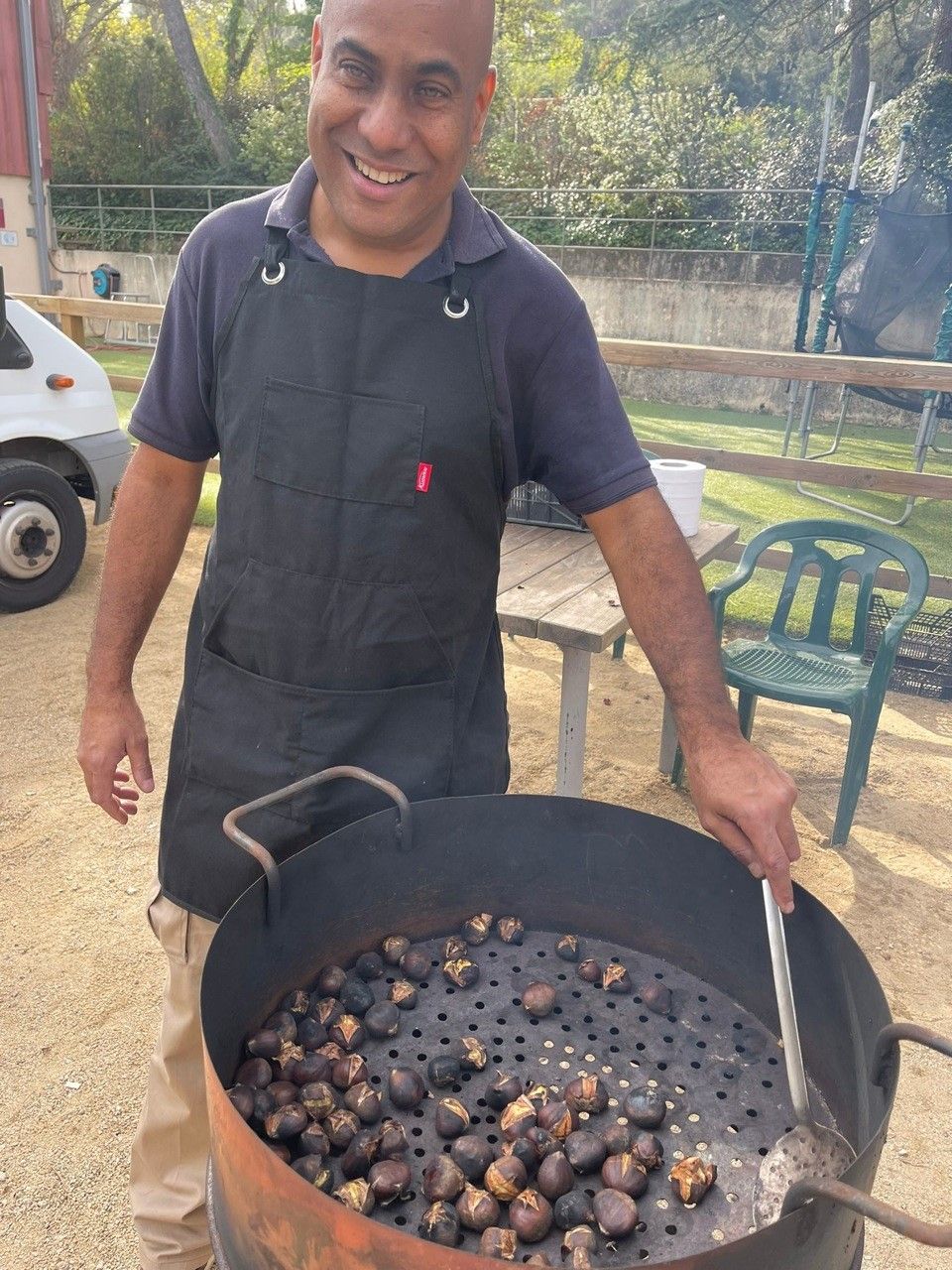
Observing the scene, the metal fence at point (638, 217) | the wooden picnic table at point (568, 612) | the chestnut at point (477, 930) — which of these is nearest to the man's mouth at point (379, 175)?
the chestnut at point (477, 930)

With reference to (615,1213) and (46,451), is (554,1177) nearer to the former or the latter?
(615,1213)

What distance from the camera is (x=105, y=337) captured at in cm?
1798

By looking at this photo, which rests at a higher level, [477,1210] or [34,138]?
[34,138]

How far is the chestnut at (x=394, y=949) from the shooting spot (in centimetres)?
154

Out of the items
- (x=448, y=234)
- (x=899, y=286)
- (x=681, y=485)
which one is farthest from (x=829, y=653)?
(x=899, y=286)

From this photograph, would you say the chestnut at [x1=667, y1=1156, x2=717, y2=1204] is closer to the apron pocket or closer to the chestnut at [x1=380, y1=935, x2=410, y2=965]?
the chestnut at [x1=380, y1=935, x2=410, y2=965]

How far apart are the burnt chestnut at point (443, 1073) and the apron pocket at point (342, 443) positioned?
2.60ft

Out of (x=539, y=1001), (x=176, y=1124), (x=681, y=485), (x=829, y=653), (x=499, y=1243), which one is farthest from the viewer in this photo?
(x=829, y=653)

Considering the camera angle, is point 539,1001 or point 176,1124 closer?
point 539,1001

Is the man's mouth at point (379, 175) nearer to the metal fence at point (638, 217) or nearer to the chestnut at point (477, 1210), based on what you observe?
the chestnut at point (477, 1210)

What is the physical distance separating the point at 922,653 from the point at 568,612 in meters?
2.66

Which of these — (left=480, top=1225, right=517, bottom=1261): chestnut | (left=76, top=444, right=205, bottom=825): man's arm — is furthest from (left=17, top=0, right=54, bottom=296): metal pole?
(left=480, top=1225, right=517, bottom=1261): chestnut

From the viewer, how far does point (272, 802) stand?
1.48 meters

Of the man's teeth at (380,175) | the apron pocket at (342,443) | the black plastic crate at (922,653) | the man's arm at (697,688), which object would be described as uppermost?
the man's teeth at (380,175)
